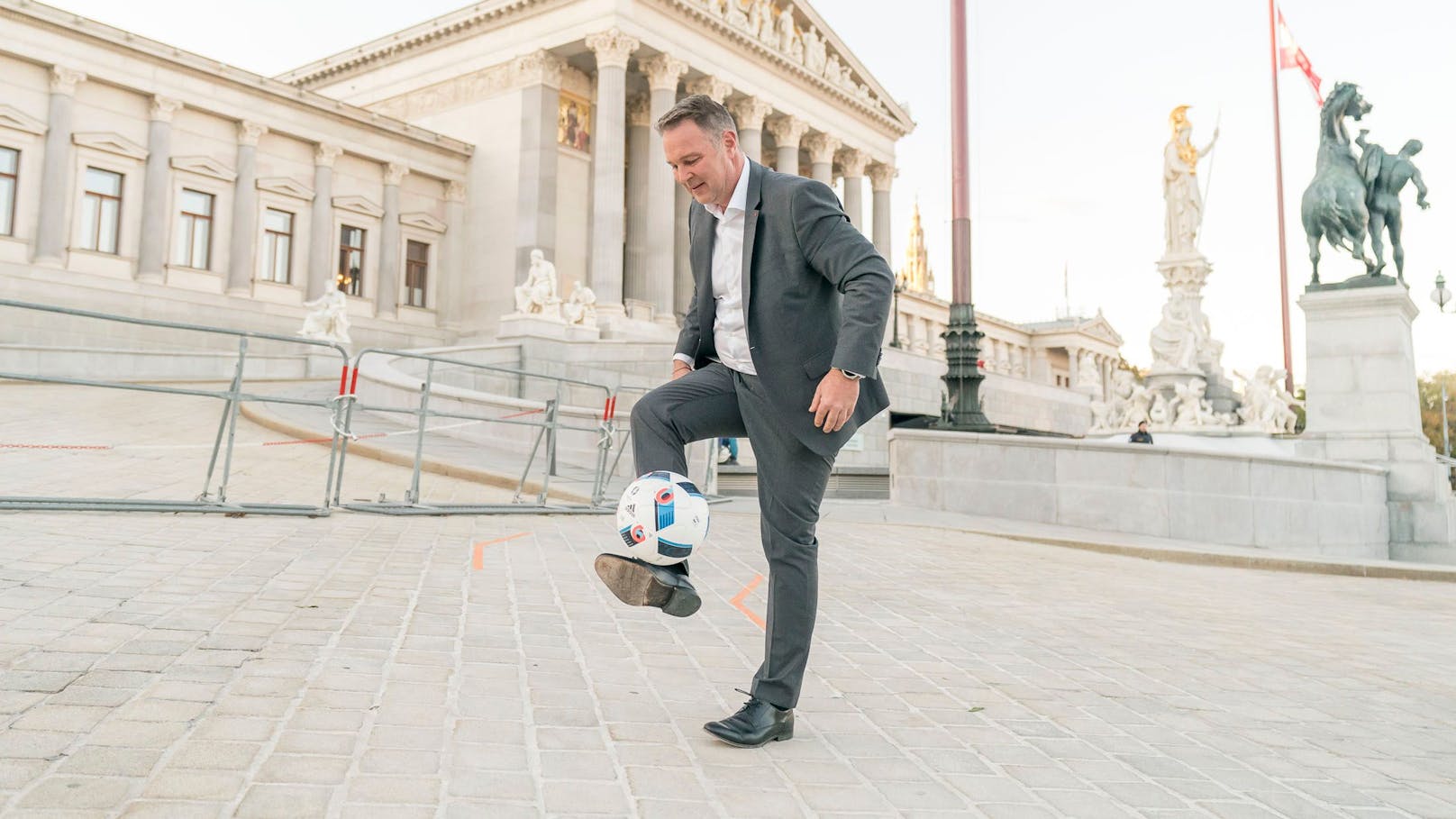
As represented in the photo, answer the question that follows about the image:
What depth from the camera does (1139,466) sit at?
41.0ft

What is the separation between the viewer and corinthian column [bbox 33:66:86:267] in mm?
31188

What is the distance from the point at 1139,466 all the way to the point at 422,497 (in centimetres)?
854

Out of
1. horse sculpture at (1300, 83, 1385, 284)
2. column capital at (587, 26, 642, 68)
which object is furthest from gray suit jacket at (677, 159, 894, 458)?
column capital at (587, 26, 642, 68)

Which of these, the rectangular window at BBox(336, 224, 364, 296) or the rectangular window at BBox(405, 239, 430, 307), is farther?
the rectangular window at BBox(405, 239, 430, 307)

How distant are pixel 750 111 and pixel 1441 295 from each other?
2598 cm

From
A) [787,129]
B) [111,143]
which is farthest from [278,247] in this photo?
[787,129]

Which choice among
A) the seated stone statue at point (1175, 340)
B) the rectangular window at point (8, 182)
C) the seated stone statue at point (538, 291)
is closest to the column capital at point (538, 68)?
the seated stone statue at point (538, 291)

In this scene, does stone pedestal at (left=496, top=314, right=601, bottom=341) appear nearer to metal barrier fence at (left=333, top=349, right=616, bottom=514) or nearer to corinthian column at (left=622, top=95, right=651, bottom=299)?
corinthian column at (left=622, top=95, right=651, bottom=299)

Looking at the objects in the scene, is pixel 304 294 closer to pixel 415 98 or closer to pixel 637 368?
pixel 415 98

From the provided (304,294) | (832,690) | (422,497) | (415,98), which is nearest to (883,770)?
(832,690)

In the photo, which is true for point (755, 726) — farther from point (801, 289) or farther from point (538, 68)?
point (538, 68)

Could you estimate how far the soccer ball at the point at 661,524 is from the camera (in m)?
2.96

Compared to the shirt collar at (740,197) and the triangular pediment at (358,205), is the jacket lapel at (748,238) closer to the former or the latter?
the shirt collar at (740,197)

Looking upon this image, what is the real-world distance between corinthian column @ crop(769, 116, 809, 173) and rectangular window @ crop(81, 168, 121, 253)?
2571 cm
